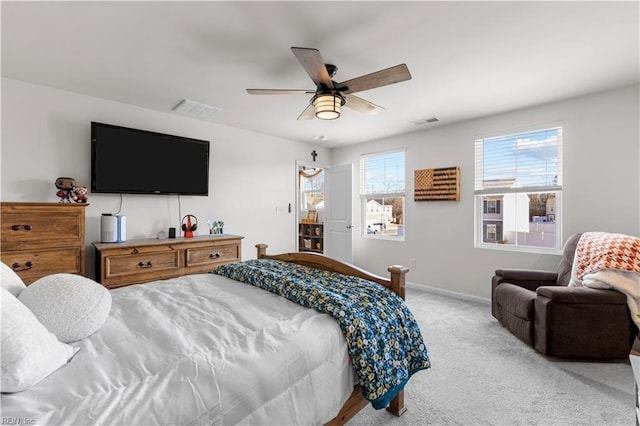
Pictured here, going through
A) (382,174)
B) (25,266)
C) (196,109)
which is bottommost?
(25,266)

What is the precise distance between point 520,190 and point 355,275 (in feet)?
9.40

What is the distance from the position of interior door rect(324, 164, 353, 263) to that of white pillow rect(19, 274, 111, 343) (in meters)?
4.20

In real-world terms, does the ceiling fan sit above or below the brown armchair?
above

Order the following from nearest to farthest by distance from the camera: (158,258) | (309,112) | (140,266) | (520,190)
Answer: (309,112)
(140,266)
(158,258)
(520,190)

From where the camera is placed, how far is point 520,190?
12.0 feet

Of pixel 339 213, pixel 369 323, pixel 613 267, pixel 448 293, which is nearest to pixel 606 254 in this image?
pixel 613 267

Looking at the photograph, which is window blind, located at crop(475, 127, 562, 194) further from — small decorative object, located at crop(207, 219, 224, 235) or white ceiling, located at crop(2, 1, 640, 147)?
small decorative object, located at crop(207, 219, 224, 235)

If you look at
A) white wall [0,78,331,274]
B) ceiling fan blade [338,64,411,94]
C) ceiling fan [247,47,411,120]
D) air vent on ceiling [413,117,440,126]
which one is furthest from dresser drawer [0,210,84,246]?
air vent on ceiling [413,117,440,126]

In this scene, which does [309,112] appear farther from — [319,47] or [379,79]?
[379,79]

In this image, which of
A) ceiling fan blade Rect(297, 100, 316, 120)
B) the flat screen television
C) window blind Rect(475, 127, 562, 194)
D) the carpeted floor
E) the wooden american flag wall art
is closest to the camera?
the carpeted floor

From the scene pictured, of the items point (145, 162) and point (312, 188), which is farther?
point (312, 188)

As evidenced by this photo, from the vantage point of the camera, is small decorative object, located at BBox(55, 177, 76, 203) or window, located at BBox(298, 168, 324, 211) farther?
window, located at BBox(298, 168, 324, 211)

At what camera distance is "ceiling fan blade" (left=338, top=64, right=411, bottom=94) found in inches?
76.1

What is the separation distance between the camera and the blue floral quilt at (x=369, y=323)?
54.6 inches
